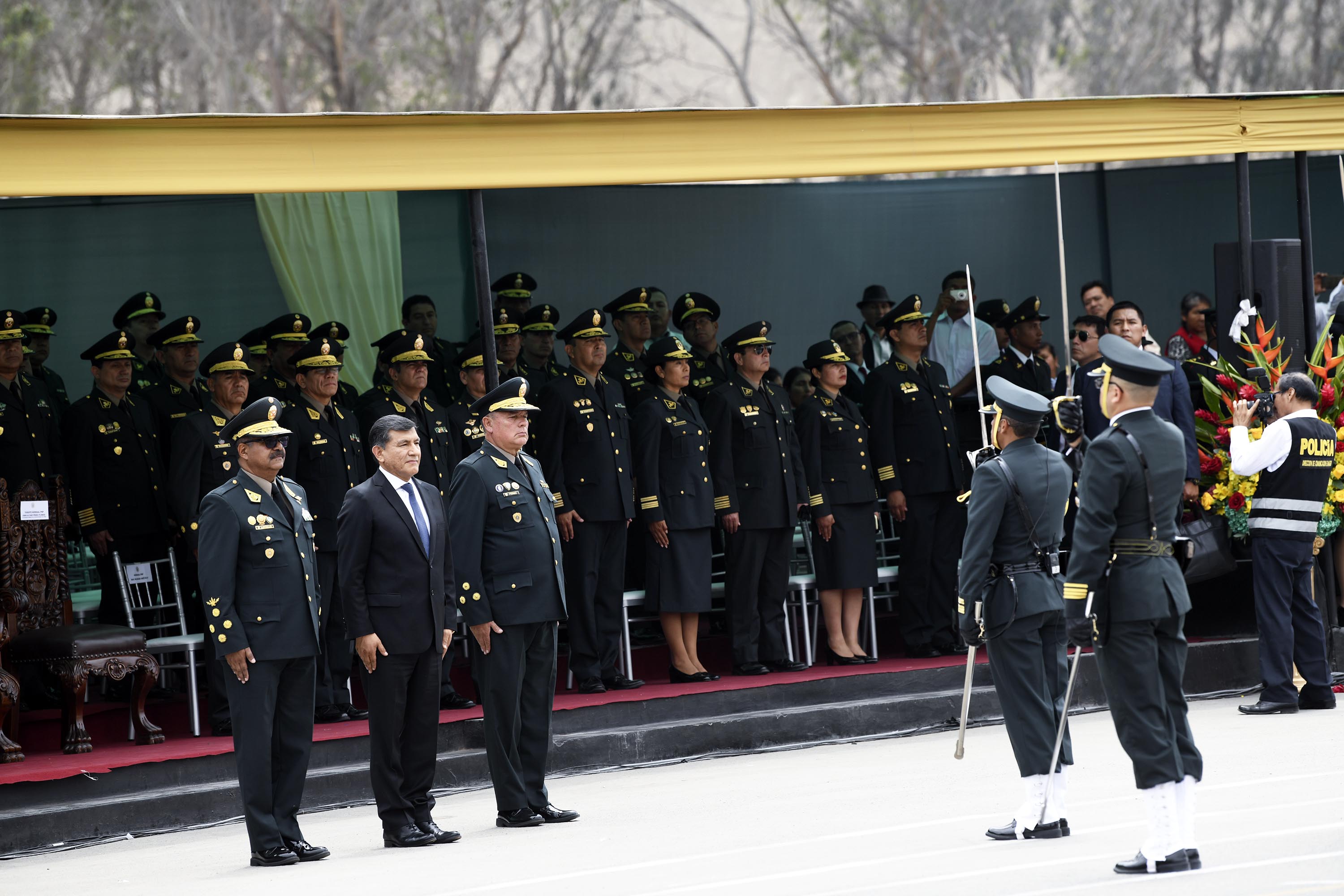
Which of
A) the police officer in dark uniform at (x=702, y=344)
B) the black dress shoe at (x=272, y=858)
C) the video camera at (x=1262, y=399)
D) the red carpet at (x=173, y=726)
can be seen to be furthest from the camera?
the police officer in dark uniform at (x=702, y=344)

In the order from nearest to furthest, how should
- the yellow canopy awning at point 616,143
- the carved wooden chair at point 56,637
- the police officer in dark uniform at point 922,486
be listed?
1. the yellow canopy awning at point 616,143
2. the carved wooden chair at point 56,637
3. the police officer in dark uniform at point 922,486

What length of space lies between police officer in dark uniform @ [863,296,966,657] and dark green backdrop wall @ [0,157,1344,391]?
8.44ft

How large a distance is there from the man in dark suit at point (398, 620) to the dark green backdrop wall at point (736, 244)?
14.6ft

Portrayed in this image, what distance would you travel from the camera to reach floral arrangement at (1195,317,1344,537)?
30.5 ft

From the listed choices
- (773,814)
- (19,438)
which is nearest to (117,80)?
(19,438)

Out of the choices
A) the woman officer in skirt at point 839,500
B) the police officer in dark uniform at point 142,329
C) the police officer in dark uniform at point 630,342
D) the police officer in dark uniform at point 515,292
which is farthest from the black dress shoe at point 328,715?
the police officer in dark uniform at point 515,292

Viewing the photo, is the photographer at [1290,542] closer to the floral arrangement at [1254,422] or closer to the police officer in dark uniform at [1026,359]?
the floral arrangement at [1254,422]

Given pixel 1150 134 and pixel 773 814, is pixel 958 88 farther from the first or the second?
pixel 773 814

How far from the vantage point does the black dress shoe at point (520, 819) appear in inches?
271

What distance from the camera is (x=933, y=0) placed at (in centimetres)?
2342

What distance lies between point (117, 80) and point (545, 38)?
537cm

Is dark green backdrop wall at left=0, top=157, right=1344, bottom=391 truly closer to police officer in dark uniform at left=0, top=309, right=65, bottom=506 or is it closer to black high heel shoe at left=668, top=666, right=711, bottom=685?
police officer in dark uniform at left=0, top=309, right=65, bottom=506

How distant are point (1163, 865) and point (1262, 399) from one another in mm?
4113

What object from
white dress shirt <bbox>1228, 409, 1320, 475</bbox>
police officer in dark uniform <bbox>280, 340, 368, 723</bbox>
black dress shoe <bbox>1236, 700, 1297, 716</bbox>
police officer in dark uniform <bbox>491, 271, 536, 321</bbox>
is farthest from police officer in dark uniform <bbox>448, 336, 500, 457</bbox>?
black dress shoe <bbox>1236, 700, 1297, 716</bbox>
